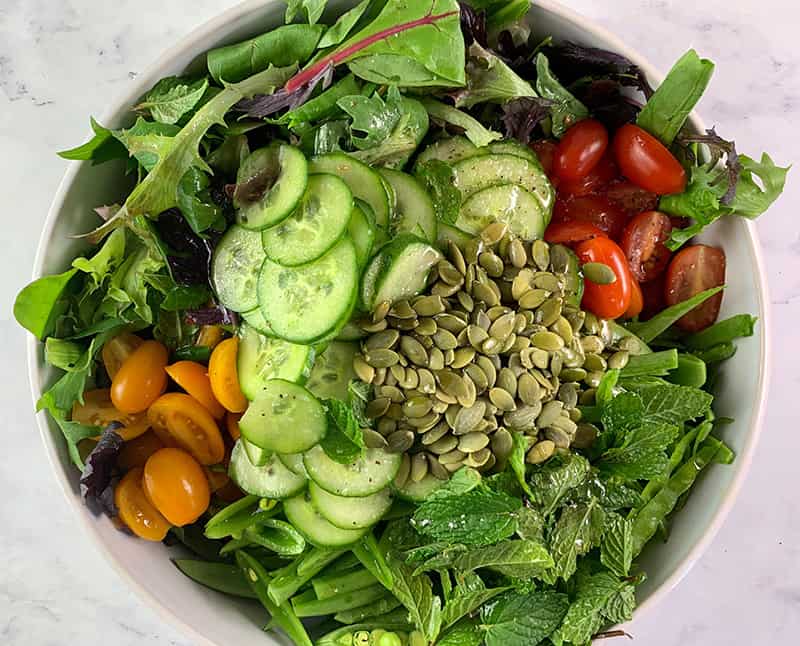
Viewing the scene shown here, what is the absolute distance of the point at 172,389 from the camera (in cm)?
181

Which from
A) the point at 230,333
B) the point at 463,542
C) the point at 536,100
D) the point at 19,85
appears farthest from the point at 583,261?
the point at 19,85

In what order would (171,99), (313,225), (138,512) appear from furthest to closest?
(138,512), (171,99), (313,225)

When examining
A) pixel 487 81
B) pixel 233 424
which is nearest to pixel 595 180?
pixel 487 81

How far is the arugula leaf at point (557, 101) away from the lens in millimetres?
1759

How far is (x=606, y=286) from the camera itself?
177 cm

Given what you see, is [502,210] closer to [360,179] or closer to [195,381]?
[360,179]

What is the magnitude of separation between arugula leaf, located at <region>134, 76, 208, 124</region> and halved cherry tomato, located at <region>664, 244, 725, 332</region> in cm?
102

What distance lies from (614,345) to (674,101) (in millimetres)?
485

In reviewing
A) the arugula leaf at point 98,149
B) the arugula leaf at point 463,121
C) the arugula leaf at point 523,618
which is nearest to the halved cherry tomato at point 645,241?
the arugula leaf at point 463,121

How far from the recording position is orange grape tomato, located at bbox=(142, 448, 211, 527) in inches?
66.6

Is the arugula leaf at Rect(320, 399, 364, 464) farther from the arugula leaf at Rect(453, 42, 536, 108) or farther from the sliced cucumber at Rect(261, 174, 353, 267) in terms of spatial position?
the arugula leaf at Rect(453, 42, 536, 108)

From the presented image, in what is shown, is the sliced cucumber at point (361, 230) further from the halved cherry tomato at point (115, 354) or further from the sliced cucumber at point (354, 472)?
the halved cherry tomato at point (115, 354)

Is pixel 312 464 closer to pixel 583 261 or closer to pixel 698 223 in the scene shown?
pixel 583 261

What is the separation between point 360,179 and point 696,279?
2.46 ft
